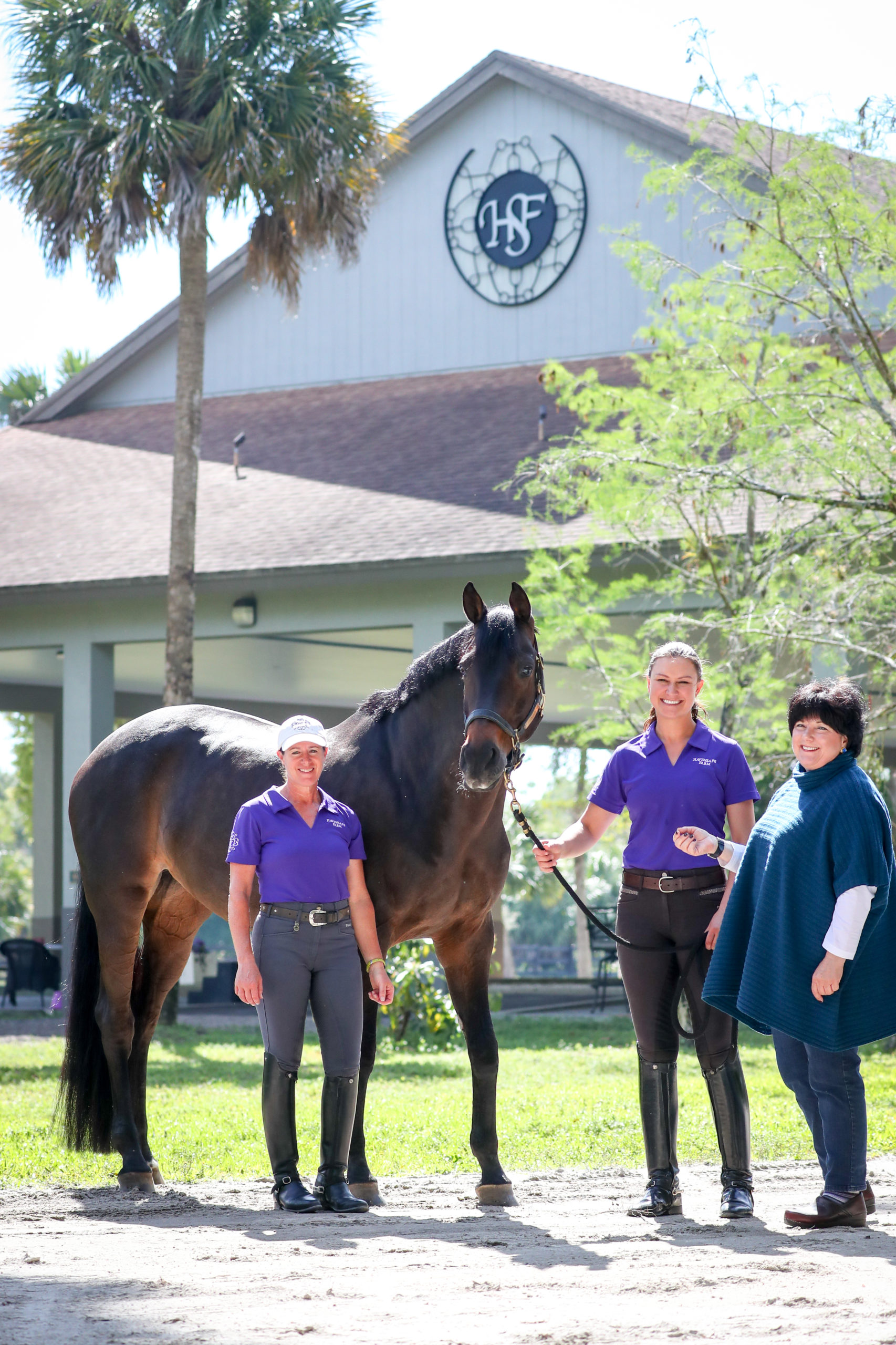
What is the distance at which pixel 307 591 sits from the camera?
51.1 ft

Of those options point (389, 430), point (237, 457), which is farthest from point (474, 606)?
point (389, 430)

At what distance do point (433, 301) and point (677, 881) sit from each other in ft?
49.8

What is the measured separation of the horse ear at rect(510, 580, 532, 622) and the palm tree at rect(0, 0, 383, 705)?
27.4 ft

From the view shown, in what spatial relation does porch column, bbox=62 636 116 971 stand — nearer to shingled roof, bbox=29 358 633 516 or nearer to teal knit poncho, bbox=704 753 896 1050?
shingled roof, bbox=29 358 633 516

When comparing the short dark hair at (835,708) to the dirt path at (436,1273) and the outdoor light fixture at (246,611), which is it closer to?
the dirt path at (436,1273)

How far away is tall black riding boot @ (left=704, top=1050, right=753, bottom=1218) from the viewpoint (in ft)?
16.3

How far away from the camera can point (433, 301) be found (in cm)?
1909

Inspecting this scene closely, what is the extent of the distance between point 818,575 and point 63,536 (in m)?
9.37

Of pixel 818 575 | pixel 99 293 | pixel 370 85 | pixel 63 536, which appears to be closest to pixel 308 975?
pixel 818 575

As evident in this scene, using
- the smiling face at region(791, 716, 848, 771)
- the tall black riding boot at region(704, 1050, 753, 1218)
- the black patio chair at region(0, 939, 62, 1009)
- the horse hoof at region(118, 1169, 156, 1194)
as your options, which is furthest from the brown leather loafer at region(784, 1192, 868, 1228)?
the black patio chair at region(0, 939, 62, 1009)

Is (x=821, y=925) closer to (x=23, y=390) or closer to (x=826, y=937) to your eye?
Answer: (x=826, y=937)

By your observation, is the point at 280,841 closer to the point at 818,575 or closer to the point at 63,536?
the point at 818,575

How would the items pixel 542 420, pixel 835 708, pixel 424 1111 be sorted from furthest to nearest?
pixel 542 420 → pixel 424 1111 → pixel 835 708

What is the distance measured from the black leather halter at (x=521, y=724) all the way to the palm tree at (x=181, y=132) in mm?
8339
